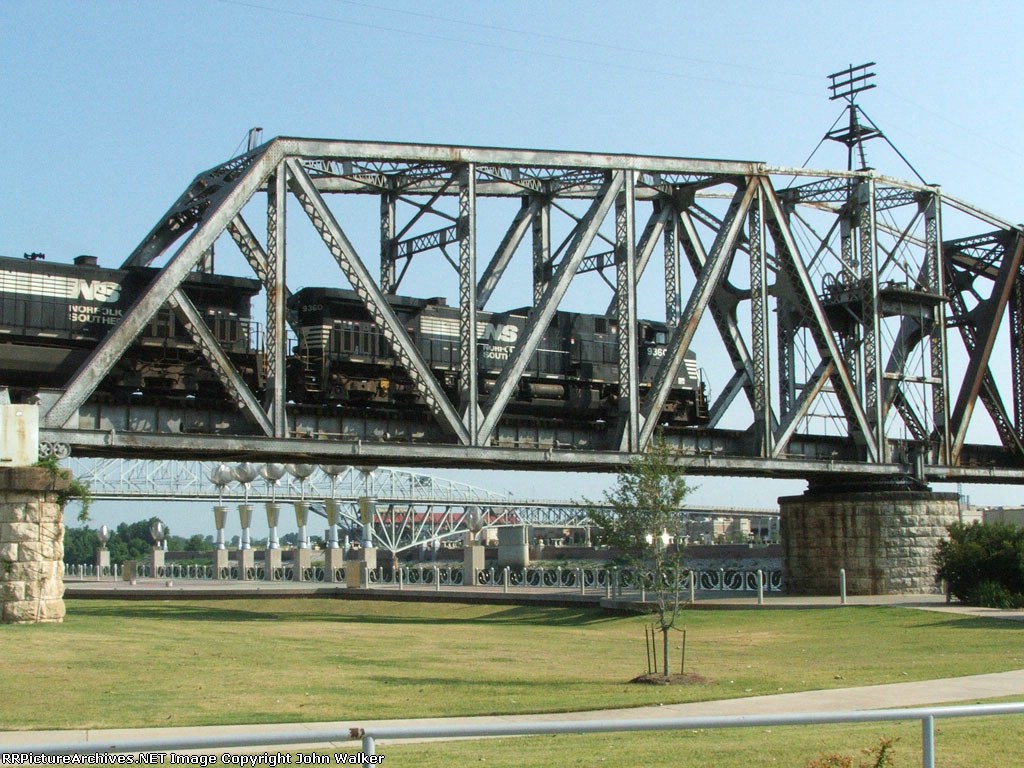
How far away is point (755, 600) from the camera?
47188 millimetres

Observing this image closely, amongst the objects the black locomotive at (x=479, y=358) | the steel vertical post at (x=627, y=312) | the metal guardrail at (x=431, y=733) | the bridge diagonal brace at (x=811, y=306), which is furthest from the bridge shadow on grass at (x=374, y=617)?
the metal guardrail at (x=431, y=733)

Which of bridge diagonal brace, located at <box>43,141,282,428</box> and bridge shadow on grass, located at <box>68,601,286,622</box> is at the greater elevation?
bridge diagonal brace, located at <box>43,141,282,428</box>

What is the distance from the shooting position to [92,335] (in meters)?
36.8

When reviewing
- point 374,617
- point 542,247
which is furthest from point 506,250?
point 374,617

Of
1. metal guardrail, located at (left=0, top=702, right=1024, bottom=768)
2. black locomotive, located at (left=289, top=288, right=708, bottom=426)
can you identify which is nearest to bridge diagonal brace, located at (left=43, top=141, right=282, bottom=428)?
black locomotive, located at (left=289, top=288, right=708, bottom=426)

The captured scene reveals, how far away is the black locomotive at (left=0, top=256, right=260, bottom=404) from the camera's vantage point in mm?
35438

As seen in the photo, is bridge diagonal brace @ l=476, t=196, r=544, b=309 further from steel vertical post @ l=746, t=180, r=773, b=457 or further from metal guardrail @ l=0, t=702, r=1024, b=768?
metal guardrail @ l=0, t=702, r=1024, b=768

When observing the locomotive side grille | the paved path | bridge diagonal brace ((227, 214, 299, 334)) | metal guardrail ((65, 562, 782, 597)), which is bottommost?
metal guardrail ((65, 562, 782, 597))

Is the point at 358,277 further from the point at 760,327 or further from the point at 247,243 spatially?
the point at 760,327

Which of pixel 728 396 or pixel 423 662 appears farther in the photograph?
pixel 728 396

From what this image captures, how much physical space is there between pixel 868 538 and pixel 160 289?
109ft

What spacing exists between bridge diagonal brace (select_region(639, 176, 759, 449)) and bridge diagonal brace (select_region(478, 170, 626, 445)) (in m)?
5.05

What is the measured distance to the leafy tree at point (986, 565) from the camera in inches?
1590

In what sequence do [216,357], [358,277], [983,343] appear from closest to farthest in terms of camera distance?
[216,357] < [358,277] < [983,343]
